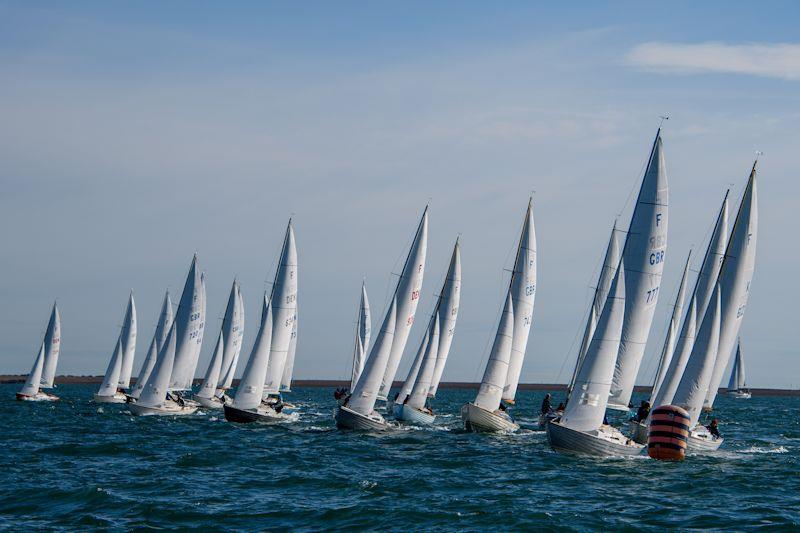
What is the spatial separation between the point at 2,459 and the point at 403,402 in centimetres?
2479

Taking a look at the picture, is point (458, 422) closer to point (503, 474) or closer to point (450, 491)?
point (503, 474)

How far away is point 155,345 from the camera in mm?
73812

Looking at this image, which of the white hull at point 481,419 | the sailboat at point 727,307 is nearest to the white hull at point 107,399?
the white hull at point 481,419

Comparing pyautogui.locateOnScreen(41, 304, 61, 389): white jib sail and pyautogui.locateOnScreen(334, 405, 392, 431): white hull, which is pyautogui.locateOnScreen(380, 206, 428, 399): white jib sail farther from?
pyautogui.locateOnScreen(41, 304, 61, 389): white jib sail

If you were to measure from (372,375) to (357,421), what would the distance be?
216 cm

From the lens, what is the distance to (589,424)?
36781mm

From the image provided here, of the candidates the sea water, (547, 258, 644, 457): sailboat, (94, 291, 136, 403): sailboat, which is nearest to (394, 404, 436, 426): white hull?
the sea water

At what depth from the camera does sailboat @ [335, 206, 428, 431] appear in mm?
46875

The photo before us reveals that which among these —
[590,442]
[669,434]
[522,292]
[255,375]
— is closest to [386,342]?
[255,375]

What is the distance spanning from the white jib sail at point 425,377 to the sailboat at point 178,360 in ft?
42.7

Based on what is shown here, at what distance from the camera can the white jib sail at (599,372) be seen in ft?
121

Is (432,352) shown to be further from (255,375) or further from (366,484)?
(366,484)

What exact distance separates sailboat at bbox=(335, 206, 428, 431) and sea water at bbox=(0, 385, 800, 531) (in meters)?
0.90

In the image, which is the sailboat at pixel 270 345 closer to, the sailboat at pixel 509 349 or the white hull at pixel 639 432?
the sailboat at pixel 509 349
